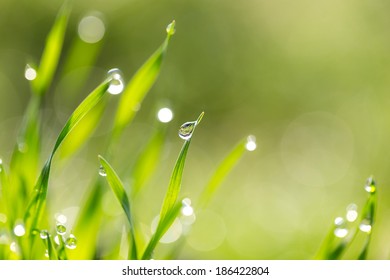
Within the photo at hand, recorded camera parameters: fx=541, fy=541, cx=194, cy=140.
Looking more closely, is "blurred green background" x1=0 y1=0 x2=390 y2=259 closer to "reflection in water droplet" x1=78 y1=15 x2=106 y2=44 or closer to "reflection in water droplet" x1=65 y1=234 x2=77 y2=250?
"reflection in water droplet" x1=78 y1=15 x2=106 y2=44

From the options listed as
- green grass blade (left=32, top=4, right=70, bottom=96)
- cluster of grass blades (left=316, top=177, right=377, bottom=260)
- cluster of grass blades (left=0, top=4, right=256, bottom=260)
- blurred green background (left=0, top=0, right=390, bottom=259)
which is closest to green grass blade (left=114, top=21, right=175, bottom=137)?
cluster of grass blades (left=0, top=4, right=256, bottom=260)

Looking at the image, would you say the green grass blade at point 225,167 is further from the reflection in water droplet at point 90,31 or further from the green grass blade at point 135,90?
the reflection in water droplet at point 90,31

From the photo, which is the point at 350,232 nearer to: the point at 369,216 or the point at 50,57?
the point at 369,216

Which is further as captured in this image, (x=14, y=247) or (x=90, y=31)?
(x=90, y=31)

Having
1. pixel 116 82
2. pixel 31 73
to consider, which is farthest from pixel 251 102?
pixel 116 82

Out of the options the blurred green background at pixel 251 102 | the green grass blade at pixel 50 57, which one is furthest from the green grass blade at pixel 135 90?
the blurred green background at pixel 251 102
